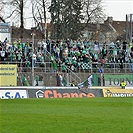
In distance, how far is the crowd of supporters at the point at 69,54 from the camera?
146 feet

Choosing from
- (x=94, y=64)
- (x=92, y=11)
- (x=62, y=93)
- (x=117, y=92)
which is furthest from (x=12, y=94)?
(x=92, y=11)

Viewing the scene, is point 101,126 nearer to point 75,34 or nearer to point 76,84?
point 76,84

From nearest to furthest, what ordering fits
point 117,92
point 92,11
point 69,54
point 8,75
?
point 8,75 < point 117,92 < point 69,54 < point 92,11

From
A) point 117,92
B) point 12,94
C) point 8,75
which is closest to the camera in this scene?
point 12,94

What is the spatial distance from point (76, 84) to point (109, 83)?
3.33 meters

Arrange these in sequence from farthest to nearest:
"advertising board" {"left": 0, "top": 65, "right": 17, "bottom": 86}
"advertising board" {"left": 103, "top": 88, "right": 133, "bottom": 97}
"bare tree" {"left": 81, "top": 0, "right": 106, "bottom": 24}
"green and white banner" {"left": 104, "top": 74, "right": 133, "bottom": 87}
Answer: "bare tree" {"left": 81, "top": 0, "right": 106, "bottom": 24}, "green and white banner" {"left": 104, "top": 74, "right": 133, "bottom": 87}, "advertising board" {"left": 103, "top": 88, "right": 133, "bottom": 97}, "advertising board" {"left": 0, "top": 65, "right": 17, "bottom": 86}

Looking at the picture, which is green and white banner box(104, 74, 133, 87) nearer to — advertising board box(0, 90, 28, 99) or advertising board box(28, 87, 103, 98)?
advertising board box(28, 87, 103, 98)

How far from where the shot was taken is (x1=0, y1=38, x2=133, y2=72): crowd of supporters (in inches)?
1752

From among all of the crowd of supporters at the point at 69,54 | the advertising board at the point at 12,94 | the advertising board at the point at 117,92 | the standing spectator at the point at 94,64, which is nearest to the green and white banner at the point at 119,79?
the crowd of supporters at the point at 69,54

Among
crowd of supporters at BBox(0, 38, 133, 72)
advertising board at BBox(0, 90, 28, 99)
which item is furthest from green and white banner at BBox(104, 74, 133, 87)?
advertising board at BBox(0, 90, 28, 99)

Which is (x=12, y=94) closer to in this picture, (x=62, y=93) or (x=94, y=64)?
(x=62, y=93)

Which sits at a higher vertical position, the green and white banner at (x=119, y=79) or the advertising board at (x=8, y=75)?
the advertising board at (x=8, y=75)

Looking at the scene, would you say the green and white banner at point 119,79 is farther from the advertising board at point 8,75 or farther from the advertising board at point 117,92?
the advertising board at point 8,75

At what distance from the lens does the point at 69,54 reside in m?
47.5
